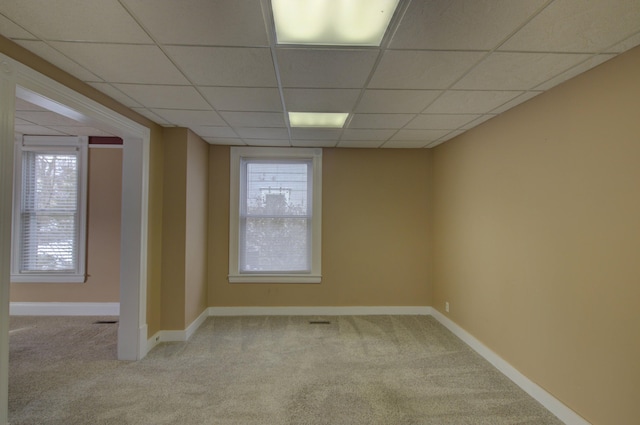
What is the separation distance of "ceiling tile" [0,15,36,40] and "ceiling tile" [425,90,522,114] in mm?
2716

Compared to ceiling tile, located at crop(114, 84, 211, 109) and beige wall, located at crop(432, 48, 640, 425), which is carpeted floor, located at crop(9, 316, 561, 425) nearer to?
beige wall, located at crop(432, 48, 640, 425)

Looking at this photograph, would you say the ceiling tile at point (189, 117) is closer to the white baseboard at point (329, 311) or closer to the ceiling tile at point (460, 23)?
the ceiling tile at point (460, 23)

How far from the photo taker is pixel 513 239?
2746 millimetres

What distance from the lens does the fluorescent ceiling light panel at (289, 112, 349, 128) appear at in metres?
2.98

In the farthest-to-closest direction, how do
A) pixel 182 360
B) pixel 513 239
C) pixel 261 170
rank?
pixel 261 170 < pixel 182 360 < pixel 513 239

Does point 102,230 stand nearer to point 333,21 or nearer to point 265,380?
point 265,380

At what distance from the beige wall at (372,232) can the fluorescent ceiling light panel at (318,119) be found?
3.66ft

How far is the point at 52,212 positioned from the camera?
4.30 m

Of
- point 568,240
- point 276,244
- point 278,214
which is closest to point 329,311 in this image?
point 276,244

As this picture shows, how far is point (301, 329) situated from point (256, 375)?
1150mm

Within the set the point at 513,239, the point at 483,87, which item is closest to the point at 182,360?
the point at 513,239

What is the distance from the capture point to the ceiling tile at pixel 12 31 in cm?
156

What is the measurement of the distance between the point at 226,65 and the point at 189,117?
1.33m

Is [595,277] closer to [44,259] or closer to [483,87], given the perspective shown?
[483,87]
